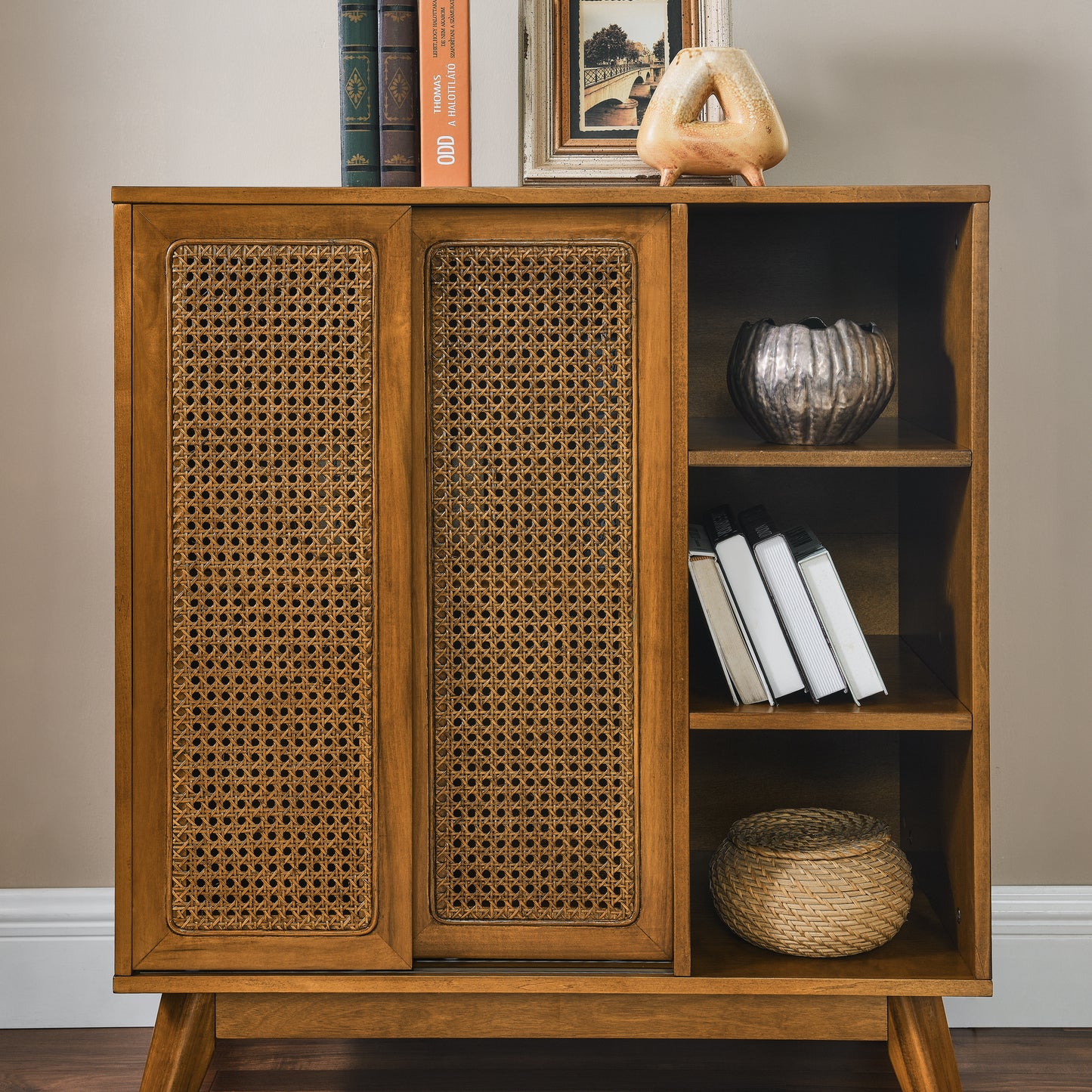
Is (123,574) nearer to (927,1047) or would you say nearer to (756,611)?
(756,611)

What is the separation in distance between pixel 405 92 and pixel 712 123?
352 millimetres

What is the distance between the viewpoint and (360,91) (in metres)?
1.20

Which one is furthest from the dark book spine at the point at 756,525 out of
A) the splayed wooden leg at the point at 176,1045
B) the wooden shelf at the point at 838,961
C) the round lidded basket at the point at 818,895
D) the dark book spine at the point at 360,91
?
the splayed wooden leg at the point at 176,1045

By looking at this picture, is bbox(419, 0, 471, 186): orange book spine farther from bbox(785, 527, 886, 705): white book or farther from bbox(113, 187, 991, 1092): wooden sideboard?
Result: bbox(785, 527, 886, 705): white book

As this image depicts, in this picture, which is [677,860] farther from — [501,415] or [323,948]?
[501,415]

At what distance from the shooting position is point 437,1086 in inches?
53.6

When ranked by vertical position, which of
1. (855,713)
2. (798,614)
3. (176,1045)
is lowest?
(176,1045)

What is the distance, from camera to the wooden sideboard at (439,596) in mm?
1106

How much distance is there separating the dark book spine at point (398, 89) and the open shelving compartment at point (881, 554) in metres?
0.36
